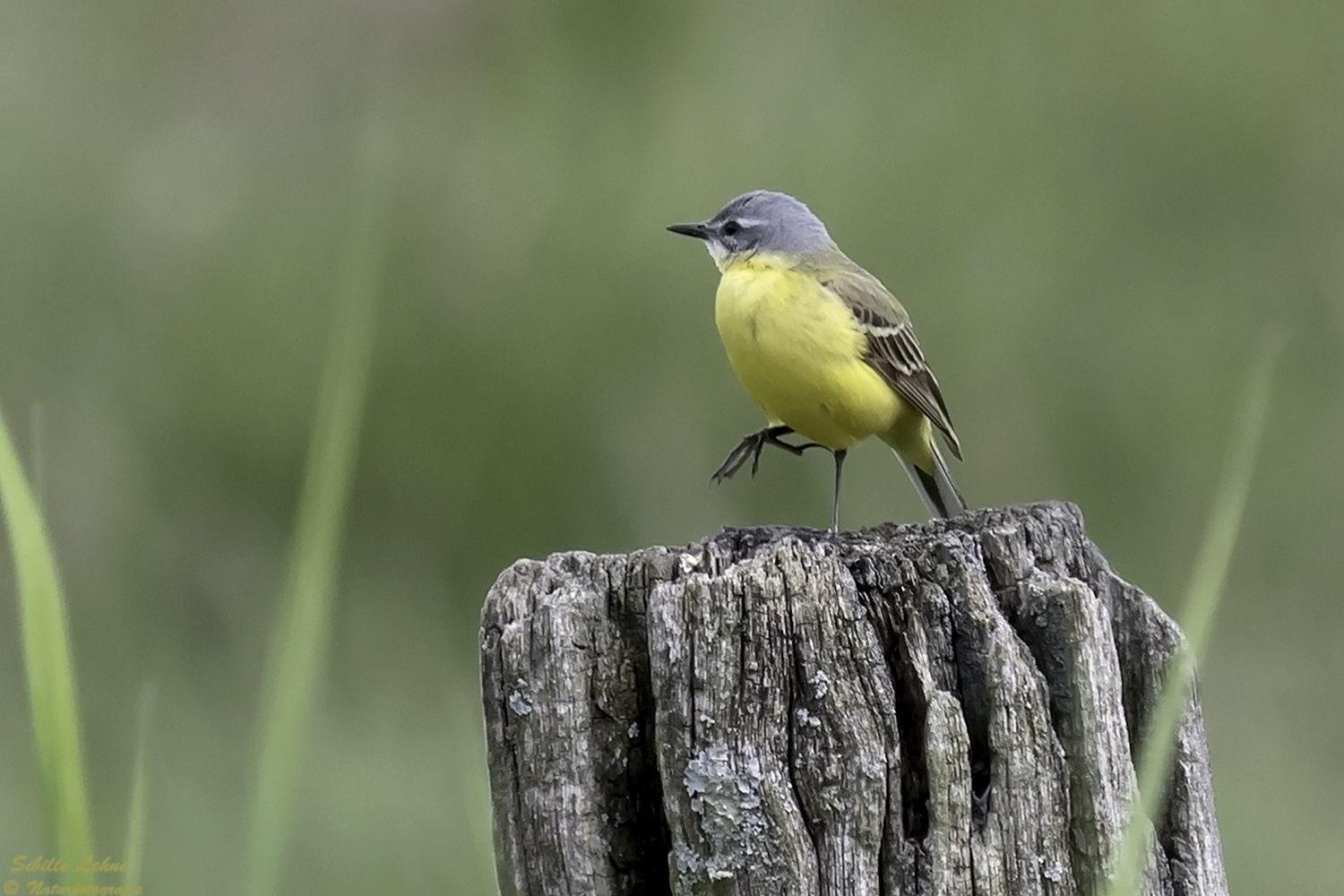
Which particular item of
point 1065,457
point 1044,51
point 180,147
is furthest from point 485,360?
point 1044,51

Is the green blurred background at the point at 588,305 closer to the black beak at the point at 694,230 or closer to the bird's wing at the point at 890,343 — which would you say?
the black beak at the point at 694,230

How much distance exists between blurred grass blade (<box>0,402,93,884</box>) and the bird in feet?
9.30

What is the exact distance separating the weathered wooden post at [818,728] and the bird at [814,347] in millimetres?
2042

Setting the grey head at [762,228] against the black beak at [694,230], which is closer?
the grey head at [762,228]

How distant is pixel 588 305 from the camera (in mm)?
8414

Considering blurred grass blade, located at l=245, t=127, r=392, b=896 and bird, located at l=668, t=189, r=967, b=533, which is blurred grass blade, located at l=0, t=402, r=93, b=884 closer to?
blurred grass blade, located at l=245, t=127, r=392, b=896

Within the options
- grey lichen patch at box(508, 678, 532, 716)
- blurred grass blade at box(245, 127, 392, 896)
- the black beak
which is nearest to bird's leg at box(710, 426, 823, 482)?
the black beak

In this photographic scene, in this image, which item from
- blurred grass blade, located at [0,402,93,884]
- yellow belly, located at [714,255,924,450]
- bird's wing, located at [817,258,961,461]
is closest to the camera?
blurred grass blade, located at [0,402,93,884]

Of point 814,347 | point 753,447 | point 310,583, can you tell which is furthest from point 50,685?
point 814,347

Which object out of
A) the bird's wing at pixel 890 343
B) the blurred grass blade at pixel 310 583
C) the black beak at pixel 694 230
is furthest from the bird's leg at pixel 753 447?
the blurred grass blade at pixel 310 583

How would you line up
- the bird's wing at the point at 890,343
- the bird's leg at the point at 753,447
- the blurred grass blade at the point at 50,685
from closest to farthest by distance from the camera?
the blurred grass blade at the point at 50,685, the bird's leg at the point at 753,447, the bird's wing at the point at 890,343

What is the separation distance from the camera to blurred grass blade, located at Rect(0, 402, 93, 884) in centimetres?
201

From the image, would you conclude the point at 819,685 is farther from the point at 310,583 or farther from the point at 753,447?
the point at 753,447

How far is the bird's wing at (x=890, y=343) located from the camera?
5.43 meters
